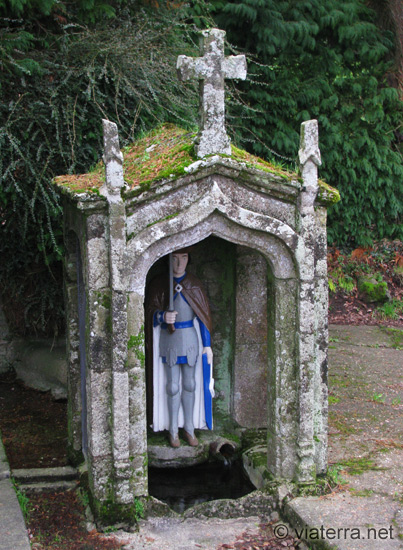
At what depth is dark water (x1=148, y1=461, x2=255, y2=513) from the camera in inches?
191

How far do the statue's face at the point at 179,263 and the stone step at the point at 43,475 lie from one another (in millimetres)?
1780

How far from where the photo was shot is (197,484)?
504 cm

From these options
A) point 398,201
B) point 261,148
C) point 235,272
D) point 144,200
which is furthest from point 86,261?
point 398,201

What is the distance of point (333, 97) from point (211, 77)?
22.0 ft

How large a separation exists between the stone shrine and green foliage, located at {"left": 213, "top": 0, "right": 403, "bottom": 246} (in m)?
5.46

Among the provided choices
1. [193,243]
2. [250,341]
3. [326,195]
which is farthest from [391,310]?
[193,243]

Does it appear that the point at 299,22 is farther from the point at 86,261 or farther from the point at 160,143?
the point at 86,261

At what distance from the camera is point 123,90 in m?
7.03

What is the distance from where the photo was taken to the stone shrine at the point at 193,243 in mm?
3998

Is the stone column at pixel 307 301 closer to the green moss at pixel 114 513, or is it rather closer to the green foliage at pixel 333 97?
the green moss at pixel 114 513

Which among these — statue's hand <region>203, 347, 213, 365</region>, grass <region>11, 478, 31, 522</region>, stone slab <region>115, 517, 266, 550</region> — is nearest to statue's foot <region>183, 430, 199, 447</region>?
statue's hand <region>203, 347, 213, 365</region>

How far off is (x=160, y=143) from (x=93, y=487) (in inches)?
99.1

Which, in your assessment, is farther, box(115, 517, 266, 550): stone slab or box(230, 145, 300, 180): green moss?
box(230, 145, 300, 180): green moss

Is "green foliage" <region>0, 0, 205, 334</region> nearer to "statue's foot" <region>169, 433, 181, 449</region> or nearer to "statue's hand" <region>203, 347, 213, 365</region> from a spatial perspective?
"statue's hand" <region>203, 347, 213, 365</region>
